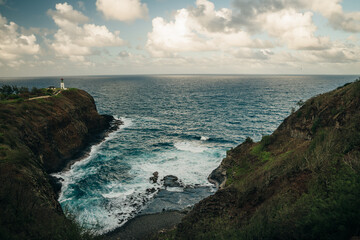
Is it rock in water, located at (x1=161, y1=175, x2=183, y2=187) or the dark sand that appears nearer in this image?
the dark sand

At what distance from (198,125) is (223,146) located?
18956 millimetres

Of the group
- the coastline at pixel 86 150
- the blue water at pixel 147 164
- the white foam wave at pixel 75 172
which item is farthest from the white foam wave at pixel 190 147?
the coastline at pixel 86 150

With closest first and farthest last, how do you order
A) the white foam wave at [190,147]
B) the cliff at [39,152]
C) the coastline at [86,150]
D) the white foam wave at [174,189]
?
the cliff at [39,152], the coastline at [86,150], the white foam wave at [174,189], the white foam wave at [190,147]

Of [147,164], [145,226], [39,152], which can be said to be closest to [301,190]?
Result: [145,226]

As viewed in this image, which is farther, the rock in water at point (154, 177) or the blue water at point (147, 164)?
the rock in water at point (154, 177)

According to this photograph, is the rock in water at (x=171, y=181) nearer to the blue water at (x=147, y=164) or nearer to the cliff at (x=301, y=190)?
the blue water at (x=147, y=164)

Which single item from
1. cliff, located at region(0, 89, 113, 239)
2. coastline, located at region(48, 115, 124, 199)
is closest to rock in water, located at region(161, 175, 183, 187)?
cliff, located at region(0, 89, 113, 239)

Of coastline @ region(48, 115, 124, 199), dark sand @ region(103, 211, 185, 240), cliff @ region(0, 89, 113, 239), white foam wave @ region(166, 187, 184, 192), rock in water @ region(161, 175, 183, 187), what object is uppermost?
cliff @ region(0, 89, 113, 239)

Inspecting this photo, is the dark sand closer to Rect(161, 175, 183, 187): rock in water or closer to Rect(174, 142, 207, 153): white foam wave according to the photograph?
Rect(161, 175, 183, 187): rock in water

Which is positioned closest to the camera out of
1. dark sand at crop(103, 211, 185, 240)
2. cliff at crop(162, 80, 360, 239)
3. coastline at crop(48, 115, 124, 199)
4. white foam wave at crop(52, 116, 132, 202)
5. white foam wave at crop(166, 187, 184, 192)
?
cliff at crop(162, 80, 360, 239)

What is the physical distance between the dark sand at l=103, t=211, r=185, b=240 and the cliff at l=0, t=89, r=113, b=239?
24.1 feet

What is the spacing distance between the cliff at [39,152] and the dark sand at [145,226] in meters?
7.34

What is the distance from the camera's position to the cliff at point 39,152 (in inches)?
455

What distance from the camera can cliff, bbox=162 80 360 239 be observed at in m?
9.26
